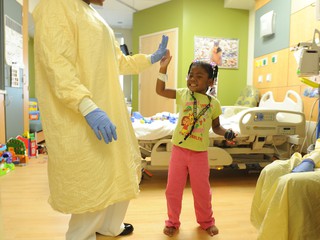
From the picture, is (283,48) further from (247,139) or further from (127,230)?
(127,230)

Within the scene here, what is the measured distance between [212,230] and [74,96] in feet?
4.00

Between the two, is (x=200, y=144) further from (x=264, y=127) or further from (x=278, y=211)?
(x=264, y=127)

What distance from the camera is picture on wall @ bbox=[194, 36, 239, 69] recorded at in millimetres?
5086

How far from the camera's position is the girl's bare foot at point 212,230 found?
1704mm

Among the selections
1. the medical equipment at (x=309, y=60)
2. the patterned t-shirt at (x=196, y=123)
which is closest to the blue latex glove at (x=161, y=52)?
the patterned t-shirt at (x=196, y=123)

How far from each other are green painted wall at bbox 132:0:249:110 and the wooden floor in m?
2.55

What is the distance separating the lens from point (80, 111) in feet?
3.66

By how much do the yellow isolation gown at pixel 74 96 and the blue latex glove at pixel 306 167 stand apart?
818 millimetres

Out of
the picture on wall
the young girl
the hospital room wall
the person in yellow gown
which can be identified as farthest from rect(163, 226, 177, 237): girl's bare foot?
the picture on wall

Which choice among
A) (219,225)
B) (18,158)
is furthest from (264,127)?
(18,158)

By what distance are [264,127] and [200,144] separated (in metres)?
1.33

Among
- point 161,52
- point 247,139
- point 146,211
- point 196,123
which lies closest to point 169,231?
point 146,211

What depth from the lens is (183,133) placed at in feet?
5.45

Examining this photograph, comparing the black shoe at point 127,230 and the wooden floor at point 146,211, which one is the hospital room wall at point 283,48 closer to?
the wooden floor at point 146,211
